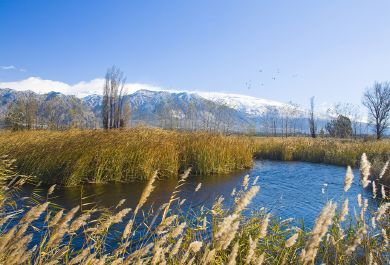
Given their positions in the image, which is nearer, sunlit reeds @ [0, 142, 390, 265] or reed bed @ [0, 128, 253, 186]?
sunlit reeds @ [0, 142, 390, 265]

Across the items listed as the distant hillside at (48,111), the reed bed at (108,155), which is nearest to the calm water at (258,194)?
the reed bed at (108,155)

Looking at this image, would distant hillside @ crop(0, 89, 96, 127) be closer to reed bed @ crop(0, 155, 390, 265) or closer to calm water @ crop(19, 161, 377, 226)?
calm water @ crop(19, 161, 377, 226)

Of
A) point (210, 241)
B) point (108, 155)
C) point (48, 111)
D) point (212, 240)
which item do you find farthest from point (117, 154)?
point (48, 111)

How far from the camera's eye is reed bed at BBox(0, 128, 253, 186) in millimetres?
14078

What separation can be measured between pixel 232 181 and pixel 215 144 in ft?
10.8

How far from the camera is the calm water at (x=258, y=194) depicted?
438 inches

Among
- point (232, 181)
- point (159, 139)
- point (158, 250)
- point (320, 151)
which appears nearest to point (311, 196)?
point (232, 181)

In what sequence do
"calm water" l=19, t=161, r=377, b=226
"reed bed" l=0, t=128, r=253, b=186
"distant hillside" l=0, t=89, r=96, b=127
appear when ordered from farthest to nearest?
"distant hillside" l=0, t=89, r=96, b=127 < "reed bed" l=0, t=128, r=253, b=186 < "calm water" l=19, t=161, r=377, b=226

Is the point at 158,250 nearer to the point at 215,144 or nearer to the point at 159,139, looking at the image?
the point at 159,139

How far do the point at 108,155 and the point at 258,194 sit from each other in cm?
627

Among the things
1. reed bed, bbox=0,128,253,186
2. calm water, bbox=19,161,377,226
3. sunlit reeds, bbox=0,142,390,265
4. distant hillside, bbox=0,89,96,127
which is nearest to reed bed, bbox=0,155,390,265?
sunlit reeds, bbox=0,142,390,265

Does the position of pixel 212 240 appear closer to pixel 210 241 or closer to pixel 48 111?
pixel 210 241

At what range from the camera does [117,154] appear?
598 inches

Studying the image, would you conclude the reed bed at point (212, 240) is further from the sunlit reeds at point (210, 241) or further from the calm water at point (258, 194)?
the calm water at point (258, 194)
